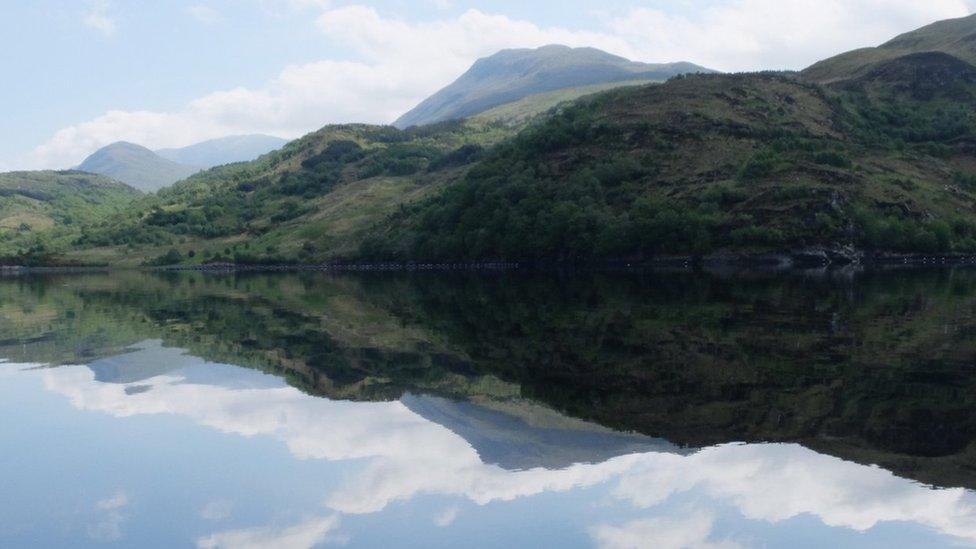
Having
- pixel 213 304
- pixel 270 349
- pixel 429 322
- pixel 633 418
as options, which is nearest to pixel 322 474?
pixel 633 418

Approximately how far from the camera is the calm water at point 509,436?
17688mm

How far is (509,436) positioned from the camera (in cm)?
2550

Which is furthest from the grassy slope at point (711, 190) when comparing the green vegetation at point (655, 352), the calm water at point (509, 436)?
the calm water at point (509, 436)

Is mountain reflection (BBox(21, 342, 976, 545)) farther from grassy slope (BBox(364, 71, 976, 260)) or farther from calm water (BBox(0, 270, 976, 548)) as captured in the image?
grassy slope (BBox(364, 71, 976, 260))

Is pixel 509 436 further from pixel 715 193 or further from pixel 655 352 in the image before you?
pixel 715 193

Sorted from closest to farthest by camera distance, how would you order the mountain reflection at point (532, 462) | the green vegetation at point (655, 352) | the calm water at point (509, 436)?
1. the calm water at point (509, 436)
2. the mountain reflection at point (532, 462)
3. the green vegetation at point (655, 352)

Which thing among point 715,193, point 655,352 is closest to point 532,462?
point 655,352

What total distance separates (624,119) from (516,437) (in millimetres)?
177738

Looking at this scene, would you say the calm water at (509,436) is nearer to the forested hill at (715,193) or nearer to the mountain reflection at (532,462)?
the mountain reflection at (532,462)

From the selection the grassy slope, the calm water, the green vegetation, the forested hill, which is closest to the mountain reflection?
the calm water

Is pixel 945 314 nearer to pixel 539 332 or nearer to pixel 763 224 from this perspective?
pixel 539 332

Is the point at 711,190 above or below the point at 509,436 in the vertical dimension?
above

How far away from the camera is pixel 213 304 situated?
83938 millimetres

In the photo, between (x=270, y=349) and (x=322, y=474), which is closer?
(x=322, y=474)
